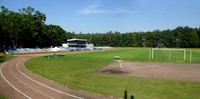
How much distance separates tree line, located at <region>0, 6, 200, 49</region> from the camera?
253 feet

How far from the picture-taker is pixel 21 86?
19.1m

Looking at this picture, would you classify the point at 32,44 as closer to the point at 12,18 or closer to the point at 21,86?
the point at 12,18

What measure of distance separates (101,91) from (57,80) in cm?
642

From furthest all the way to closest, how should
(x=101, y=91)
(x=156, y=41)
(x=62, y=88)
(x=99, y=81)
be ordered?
1. (x=156, y=41)
2. (x=99, y=81)
3. (x=62, y=88)
4. (x=101, y=91)

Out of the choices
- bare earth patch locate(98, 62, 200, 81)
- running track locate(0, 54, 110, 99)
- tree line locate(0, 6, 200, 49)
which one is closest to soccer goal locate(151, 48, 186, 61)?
bare earth patch locate(98, 62, 200, 81)

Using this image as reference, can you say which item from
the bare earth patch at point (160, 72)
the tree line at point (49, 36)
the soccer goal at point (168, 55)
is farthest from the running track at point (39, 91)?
the tree line at point (49, 36)

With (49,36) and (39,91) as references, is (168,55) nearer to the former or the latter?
(39,91)

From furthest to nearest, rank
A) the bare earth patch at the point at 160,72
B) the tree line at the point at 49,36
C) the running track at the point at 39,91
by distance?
the tree line at the point at 49,36, the bare earth patch at the point at 160,72, the running track at the point at 39,91

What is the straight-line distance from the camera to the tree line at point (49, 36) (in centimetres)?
7725

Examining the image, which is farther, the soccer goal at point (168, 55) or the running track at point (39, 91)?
the soccer goal at point (168, 55)

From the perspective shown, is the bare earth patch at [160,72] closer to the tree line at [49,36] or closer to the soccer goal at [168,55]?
the soccer goal at [168,55]

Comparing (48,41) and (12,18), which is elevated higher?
(12,18)

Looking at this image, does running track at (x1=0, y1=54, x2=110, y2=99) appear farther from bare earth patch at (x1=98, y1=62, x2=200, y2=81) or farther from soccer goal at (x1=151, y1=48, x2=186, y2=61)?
soccer goal at (x1=151, y1=48, x2=186, y2=61)

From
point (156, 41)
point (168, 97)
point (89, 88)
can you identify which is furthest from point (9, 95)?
point (156, 41)
